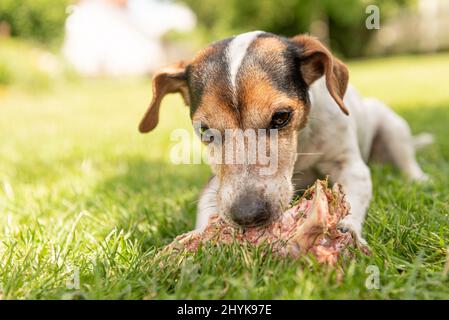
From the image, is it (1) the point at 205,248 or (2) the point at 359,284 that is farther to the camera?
(1) the point at 205,248

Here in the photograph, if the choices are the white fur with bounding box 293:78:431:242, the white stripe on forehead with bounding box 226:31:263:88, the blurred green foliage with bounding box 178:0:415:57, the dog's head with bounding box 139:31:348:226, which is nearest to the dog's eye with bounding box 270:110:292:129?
the dog's head with bounding box 139:31:348:226

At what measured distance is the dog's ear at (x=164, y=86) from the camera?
4.21m

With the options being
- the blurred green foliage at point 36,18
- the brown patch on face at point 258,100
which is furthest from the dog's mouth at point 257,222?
the blurred green foliage at point 36,18

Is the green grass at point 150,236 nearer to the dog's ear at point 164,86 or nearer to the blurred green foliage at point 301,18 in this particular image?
the dog's ear at point 164,86

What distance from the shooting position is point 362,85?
15062mm

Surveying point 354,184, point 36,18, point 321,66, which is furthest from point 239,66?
point 36,18

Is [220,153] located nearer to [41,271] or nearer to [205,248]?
[205,248]

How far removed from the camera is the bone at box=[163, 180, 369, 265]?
2676 mm

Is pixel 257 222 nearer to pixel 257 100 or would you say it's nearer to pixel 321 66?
pixel 257 100

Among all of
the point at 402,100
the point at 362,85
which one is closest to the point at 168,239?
the point at 402,100

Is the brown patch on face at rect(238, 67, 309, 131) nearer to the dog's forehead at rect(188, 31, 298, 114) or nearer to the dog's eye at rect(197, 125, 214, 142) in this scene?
the dog's forehead at rect(188, 31, 298, 114)

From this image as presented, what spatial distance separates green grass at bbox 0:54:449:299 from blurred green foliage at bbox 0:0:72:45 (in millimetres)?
19247

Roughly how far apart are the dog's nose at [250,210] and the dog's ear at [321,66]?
38.9 inches

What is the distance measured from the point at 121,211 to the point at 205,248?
1.39 m
